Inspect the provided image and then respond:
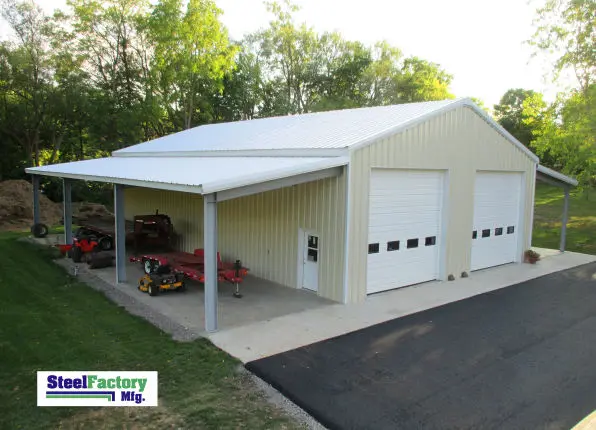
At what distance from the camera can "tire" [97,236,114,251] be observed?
1490cm

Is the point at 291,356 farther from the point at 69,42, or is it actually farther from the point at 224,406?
the point at 69,42

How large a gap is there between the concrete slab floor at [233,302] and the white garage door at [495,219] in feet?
20.2

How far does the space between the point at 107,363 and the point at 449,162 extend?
31.4 feet

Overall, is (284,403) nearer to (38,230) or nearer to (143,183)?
(143,183)

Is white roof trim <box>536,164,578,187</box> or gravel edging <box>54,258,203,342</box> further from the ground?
white roof trim <box>536,164,578,187</box>

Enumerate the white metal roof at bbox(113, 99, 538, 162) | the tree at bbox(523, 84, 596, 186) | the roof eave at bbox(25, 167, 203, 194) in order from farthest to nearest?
the tree at bbox(523, 84, 596, 186) < the white metal roof at bbox(113, 99, 538, 162) < the roof eave at bbox(25, 167, 203, 194)

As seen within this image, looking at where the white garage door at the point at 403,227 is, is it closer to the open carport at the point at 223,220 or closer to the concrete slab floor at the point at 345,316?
the concrete slab floor at the point at 345,316

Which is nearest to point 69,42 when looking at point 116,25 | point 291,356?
point 116,25

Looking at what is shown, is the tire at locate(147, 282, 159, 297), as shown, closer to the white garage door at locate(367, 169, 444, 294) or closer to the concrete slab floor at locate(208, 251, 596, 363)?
the concrete slab floor at locate(208, 251, 596, 363)

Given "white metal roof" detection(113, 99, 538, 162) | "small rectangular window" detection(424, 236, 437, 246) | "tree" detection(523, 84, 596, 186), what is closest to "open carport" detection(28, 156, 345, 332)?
"white metal roof" detection(113, 99, 538, 162)

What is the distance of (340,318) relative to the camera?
28.7 ft

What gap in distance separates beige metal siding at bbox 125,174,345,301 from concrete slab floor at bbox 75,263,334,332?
47 centimetres

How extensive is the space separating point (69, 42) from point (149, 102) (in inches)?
279

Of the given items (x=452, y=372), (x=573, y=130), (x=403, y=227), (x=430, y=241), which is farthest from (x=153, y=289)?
(x=573, y=130)
